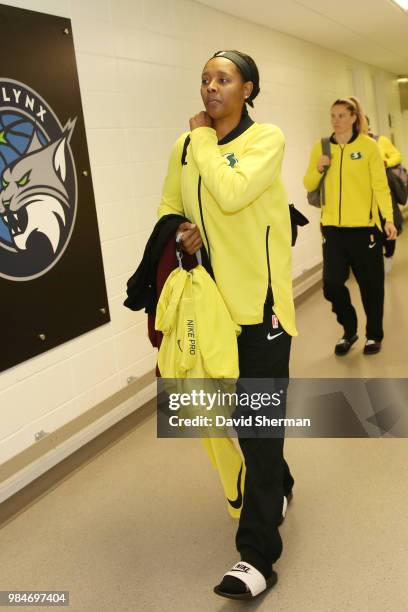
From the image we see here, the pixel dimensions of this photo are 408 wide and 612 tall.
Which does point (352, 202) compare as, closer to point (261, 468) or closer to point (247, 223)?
point (247, 223)

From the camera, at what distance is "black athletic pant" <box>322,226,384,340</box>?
4199 millimetres

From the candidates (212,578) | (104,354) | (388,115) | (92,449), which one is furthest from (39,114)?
(388,115)

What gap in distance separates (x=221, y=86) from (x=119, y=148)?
1.92m

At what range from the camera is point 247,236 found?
1948 millimetres

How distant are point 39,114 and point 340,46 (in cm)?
606

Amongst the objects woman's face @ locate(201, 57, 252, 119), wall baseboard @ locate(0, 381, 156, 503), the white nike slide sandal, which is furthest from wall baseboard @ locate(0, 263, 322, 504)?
woman's face @ locate(201, 57, 252, 119)

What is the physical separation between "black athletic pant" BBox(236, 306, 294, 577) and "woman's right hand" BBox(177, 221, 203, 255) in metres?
0.30

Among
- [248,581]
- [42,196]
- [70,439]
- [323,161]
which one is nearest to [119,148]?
[42,196]

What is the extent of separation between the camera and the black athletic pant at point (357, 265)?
4.20m

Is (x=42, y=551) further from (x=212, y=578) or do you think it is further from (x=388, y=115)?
(x=388, y=115)

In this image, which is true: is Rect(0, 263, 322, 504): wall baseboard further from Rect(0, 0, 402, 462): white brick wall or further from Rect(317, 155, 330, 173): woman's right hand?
Rect(317, 155, 330, 173): woman's right hand

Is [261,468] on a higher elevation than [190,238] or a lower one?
lower

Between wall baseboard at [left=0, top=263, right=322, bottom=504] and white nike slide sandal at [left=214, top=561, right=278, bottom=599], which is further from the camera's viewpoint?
wall baseboard at [left=0, top=263, right=322, bottom=504]

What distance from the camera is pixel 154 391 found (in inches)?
161
